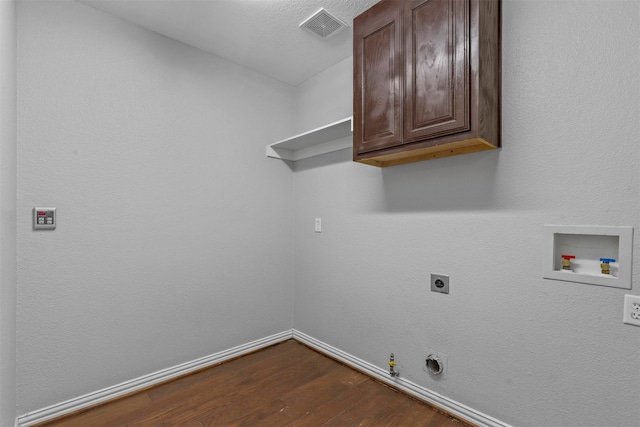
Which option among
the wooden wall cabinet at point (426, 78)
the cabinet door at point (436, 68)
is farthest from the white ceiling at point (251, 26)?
the cabinet door at point (436, 68)

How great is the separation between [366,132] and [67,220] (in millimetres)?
1841

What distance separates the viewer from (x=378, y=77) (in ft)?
5.64

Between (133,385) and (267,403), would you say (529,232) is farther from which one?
(133,385)

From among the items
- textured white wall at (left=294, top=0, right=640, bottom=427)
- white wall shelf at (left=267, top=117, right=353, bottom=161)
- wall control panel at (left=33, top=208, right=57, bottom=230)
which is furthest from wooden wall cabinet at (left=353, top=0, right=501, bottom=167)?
wall control panel at (left=33, top=208, right=57, bottom=230)

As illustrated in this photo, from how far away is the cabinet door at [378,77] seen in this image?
163cm

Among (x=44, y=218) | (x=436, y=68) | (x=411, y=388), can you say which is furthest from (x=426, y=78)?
(x=44, y=218)

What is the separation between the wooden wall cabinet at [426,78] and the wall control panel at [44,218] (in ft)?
5.95

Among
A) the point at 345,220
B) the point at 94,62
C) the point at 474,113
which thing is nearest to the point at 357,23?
the point at 474,113

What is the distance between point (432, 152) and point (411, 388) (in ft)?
4.91

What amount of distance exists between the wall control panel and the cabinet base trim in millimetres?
1803

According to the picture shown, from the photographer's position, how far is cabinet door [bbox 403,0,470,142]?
1371mm

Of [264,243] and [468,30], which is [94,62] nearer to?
[264,243]

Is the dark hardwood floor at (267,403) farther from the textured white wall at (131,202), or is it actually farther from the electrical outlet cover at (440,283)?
the electrical outlet cover at (440,283)

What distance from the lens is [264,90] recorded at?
267cm
